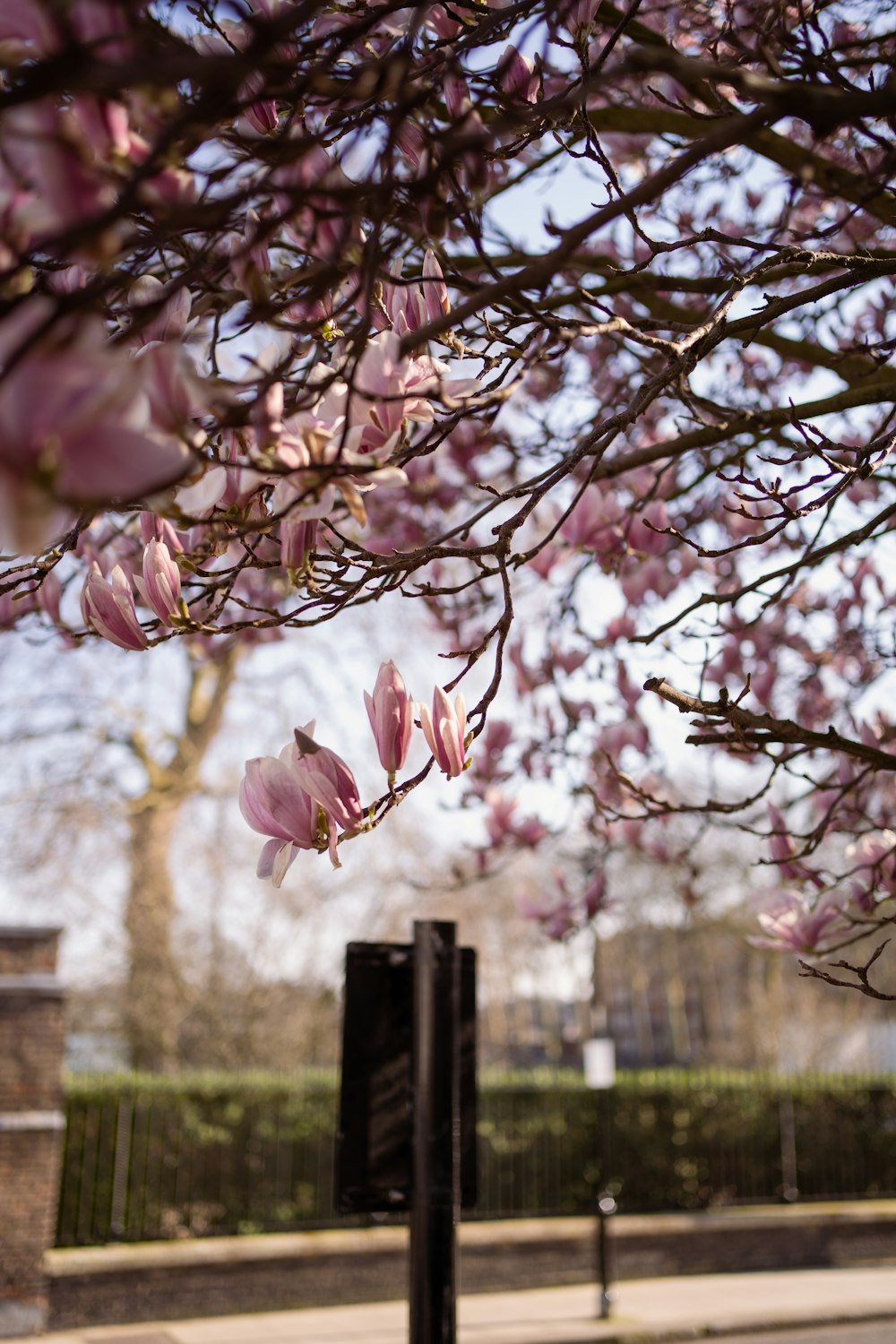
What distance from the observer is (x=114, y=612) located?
171 centimetres

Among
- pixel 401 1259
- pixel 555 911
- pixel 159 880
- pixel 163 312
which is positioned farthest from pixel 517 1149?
pixel 163 312

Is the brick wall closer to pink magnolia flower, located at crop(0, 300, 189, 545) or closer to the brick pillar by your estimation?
the brick pillar

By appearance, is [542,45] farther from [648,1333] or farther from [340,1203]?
[648,1333]

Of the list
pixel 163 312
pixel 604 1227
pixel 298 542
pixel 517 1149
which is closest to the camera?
pixel 163 312

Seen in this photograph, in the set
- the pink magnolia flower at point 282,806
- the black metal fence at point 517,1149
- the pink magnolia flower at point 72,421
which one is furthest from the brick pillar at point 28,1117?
the pink magnolia flower at point 72,421

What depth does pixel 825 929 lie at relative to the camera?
2609 millimetres

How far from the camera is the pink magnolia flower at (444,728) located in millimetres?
1691

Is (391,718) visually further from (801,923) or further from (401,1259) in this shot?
(401,1259)

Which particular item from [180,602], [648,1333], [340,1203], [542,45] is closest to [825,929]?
[340,1203]

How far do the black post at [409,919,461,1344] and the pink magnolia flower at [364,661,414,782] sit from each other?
43.5 inches

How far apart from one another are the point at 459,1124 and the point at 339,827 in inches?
49.9

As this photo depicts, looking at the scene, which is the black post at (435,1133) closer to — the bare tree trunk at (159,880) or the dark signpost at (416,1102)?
the dark signpost at (416,1102)

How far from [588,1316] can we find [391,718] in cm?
841

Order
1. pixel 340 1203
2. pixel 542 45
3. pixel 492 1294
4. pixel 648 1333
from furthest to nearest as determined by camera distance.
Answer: pixel 492 1294
pixel 648 1333
pixel 340 1203
pixel 542 45
